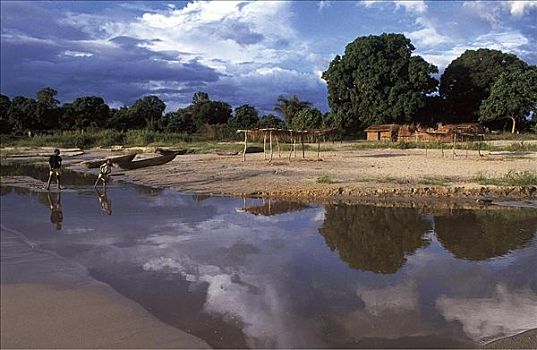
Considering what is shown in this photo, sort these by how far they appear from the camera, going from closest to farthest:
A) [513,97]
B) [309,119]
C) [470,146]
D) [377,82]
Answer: [470,146] → [513,97] → [377,82] → [309,119]

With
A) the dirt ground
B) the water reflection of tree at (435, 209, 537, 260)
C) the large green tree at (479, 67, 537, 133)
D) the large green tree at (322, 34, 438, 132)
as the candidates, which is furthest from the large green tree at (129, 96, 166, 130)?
the water reflection of tree at (435, 209, 537, 260)

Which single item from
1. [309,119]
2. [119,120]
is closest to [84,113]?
[119,120]

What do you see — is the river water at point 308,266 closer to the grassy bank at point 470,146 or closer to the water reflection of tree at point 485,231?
the water reflection of tree at point 485,231

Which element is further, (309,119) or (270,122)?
(270,122)

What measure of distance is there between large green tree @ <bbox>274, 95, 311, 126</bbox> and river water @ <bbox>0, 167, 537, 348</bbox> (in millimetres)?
55656

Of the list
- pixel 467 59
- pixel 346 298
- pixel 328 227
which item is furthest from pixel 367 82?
pixel 346 298

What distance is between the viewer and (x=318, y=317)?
6.52 meters

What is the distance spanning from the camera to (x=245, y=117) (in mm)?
75812

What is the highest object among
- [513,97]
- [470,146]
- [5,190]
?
[513,97]

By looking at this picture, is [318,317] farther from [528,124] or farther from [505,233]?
[528,124]

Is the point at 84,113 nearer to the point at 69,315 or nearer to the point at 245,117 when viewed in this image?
the point at 245,117

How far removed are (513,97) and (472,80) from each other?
9780 millimetres

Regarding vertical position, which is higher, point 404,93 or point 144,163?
point 404,93

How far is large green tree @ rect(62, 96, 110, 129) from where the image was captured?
80.4 metres
